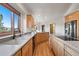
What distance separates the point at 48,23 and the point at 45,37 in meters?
4.55

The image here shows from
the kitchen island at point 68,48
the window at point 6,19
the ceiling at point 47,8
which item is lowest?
the kitchen island at point 68,48

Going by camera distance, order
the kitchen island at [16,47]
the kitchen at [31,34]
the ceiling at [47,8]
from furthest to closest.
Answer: the ceiling at [47,8]
the kitchen at [31,34]
the kitchen island at [16,47]

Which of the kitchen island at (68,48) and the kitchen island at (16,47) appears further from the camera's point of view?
the kitchen island at (68,48)

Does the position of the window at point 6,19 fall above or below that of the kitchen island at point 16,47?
above

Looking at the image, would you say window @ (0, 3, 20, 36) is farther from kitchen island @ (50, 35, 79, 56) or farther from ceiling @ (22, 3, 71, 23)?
kitchen island @ (50, 35, 79, 56)

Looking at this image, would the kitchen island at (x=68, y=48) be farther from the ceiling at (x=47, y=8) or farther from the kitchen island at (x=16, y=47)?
→ the ceiling at (x=47, y=8)

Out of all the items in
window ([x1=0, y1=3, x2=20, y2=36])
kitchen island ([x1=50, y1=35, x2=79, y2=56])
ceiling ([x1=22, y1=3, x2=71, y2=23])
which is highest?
ceiling ([x1=22, y1=3, x2=71, y2=23])

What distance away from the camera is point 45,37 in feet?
33.3

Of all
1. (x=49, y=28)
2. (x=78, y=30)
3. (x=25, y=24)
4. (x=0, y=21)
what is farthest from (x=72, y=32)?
(x=49, y=28)

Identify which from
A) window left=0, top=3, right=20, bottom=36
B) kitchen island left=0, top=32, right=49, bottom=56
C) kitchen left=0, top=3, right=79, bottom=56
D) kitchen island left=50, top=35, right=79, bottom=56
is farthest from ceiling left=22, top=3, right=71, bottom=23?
kitchen island left=50, top=35, right=79, bottom=56

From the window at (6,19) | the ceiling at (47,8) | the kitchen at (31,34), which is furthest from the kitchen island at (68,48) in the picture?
the ceiling at (47,8)

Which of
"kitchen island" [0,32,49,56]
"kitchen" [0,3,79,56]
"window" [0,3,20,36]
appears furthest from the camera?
"window" [0,3,20,36]

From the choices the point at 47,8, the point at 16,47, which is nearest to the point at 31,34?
the point at 47,8

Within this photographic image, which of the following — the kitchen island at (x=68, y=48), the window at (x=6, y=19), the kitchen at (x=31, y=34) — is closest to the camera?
the kitchen island at (x=68, y=48)
